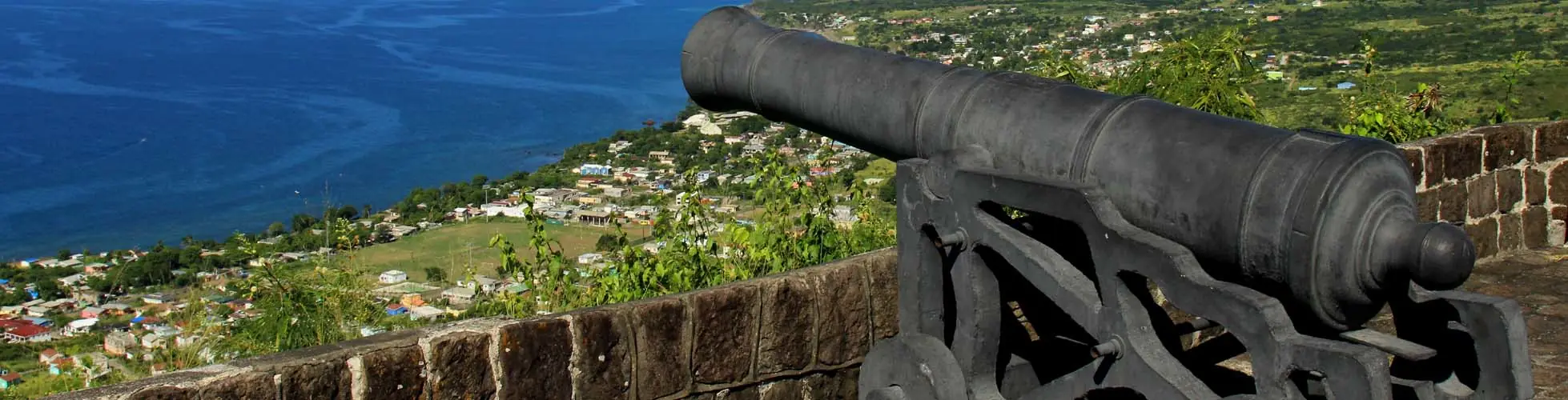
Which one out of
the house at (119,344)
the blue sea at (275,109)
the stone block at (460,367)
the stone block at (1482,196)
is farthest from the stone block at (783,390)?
the blue sea at (275,109)

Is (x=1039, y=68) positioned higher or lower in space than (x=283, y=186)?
higher

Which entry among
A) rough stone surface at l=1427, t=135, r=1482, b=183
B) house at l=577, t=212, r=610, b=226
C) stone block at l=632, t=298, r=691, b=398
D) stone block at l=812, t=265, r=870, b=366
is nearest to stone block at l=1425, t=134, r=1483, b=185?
rough stone surface at l=1427, t=135, r=1482, b=183

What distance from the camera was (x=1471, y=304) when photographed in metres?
2.96

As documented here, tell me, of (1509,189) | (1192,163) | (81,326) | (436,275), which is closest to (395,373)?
(1192,163)

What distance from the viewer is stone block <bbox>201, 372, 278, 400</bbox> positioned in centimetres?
282

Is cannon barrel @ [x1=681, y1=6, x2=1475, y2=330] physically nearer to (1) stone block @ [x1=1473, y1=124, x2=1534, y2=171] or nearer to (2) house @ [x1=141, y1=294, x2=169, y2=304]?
(1) stone block @ [x1=1473, y1=124, x2=1534, y2=171]

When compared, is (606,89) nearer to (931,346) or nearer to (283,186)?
(283,186)

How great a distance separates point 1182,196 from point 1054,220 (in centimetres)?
69

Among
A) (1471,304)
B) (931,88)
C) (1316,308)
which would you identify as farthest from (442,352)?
(1471,304)

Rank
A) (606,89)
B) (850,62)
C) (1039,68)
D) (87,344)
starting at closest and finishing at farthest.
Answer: (850,62)
(87,344)
(1039,68)
(606,89)

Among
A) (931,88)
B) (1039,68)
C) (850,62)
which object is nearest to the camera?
(931,88)

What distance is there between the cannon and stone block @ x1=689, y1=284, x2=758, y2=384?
0.31 m

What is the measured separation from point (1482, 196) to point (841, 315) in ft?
11.7

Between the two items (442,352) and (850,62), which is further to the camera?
(850,62)
